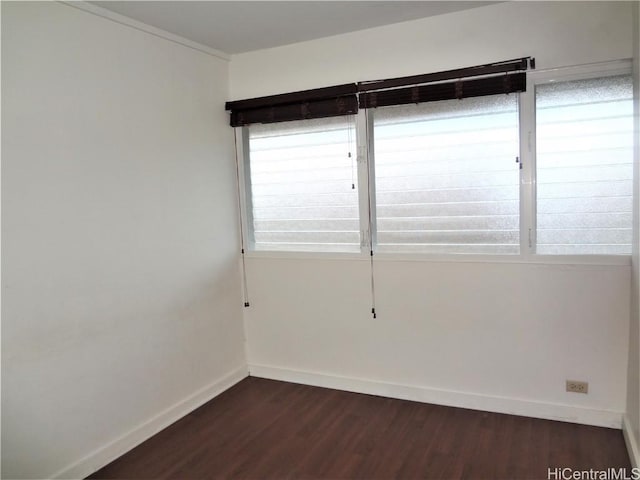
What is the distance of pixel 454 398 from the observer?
3.23m

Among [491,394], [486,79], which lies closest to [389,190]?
[486,79]

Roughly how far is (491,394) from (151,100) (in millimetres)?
2927

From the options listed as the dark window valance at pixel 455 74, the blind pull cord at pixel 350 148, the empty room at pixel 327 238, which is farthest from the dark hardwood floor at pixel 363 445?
the dark window valance at pixel 455 74

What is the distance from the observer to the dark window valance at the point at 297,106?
11.0 ft

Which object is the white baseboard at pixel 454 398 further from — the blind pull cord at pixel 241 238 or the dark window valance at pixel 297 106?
the dark window valance at pixel 297 106

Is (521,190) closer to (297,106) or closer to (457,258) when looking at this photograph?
(457,258)

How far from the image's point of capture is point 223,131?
3.73 metres

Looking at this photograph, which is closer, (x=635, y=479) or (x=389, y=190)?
(x=635, y=479)

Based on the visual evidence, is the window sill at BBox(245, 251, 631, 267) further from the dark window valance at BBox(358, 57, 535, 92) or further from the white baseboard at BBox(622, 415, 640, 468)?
the dark window valance at BBox(358, 57, 535, 92)

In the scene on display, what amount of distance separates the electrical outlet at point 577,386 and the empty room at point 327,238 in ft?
0.06

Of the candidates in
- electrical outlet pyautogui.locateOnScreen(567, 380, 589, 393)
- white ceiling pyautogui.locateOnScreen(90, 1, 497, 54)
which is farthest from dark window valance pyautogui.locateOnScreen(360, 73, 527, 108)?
electrical outlet pyautogui.locateOnScreen(567, 380, 589, 393)

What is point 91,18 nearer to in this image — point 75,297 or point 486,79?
point 75,297

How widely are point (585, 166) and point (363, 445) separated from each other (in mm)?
2093

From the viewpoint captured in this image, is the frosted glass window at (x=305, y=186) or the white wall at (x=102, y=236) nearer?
the white wall at (x=102, y=236)
